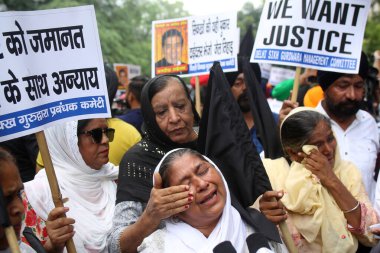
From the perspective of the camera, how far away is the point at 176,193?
2275 mm

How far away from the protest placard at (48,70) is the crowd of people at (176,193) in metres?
0.32

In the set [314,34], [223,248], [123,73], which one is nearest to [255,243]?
[223,248]

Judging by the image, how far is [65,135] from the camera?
331 cm

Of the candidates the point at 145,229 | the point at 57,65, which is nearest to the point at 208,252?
the point at 145,229

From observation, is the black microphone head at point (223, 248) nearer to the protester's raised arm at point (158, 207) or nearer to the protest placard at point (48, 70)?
the protester's raised arm at point (158, 207)

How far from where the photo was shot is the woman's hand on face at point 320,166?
291cm

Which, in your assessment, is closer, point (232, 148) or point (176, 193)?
point (176, 193)

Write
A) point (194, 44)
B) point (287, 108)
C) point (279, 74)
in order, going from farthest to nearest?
1. point (279, 74)
2. point (194, 44)
3. point (287, 108)

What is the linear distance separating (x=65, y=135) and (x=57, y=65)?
74cm

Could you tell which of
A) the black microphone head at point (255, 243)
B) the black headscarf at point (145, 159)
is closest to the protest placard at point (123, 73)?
the black headscarf at point (145, 159)

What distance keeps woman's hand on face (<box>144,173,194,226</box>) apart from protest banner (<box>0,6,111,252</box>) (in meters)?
0.60

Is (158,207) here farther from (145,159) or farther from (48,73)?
(48,73)

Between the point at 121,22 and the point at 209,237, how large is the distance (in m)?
24.1

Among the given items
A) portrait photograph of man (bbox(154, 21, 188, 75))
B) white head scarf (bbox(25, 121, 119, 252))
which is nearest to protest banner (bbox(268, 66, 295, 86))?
portrait photograph of man (bbox(154, 21, 188, 75))
